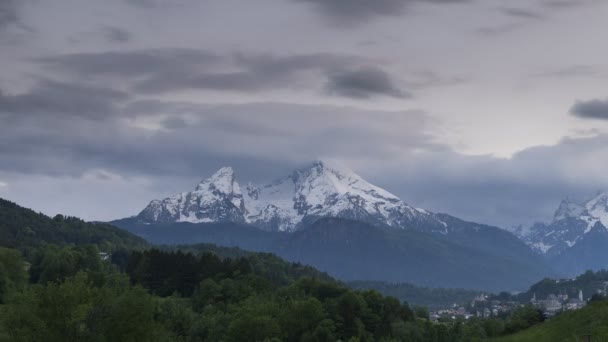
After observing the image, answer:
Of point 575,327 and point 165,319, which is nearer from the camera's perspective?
point 575,327

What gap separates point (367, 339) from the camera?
183 m

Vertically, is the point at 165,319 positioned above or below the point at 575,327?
above

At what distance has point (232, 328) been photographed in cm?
16175

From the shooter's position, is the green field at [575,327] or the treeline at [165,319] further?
the treeline at [165,319]

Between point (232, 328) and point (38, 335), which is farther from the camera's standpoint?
point (232, 328)

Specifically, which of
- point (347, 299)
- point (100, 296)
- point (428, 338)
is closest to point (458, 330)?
point (428, 338)

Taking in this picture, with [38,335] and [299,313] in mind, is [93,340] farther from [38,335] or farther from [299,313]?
[299,313]

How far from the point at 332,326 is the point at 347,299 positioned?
17303mm

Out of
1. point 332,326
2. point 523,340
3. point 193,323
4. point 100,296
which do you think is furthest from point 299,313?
point 523,340

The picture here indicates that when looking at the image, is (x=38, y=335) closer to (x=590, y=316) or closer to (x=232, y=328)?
(x=590, y=316)

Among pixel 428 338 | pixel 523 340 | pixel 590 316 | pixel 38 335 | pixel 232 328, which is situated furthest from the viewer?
pixel 428 338

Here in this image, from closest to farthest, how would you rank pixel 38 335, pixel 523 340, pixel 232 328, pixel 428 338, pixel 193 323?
pixel 523 340, pixel 38 335, pixel 232 328, pixel 193 323, pixel 428 338

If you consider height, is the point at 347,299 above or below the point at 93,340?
above

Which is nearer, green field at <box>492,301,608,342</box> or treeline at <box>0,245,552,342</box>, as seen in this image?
green field at <box>492,301,608,342</box>
